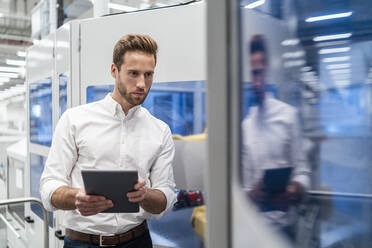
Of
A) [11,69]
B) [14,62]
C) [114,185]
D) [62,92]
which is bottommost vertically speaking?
[114,185]

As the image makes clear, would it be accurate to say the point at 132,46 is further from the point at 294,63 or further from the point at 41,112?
the point at 41,112

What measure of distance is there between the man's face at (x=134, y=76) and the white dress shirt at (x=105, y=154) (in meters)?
0.07

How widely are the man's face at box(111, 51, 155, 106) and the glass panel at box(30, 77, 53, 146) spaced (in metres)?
1.14

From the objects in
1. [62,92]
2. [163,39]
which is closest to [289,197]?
[163,39]

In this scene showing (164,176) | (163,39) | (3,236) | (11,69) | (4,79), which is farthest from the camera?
(4,79)

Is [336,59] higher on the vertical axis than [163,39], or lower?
lower

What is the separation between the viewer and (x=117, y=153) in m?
1.43

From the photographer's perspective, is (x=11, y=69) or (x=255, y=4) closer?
(x=255, y=4)

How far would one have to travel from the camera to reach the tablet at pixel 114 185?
1.11m

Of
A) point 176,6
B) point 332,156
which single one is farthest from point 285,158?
point 176,6

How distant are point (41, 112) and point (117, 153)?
147 centimetres

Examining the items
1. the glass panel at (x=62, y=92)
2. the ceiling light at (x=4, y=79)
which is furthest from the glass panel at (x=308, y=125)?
the ceiling light at (x=4, y=79)

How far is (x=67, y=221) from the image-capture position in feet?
4.69

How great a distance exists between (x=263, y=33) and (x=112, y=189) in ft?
2.70
